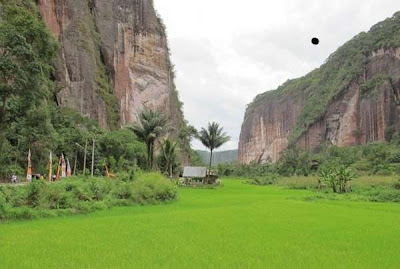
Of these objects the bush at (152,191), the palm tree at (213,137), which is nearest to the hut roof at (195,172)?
the palm tree at (213,137)

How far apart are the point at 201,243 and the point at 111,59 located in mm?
46152

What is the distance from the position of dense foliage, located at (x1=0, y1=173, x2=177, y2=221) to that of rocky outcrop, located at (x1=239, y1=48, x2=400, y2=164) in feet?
202

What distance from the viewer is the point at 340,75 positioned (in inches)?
3629

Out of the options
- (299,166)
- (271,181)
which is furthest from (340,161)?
(271,181)

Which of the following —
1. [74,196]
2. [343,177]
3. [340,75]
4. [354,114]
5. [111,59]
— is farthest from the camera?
[340,75]

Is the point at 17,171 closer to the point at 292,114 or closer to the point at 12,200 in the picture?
the point at 12,200

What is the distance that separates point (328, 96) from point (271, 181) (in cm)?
4883

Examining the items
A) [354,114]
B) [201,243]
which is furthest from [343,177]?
[354,114]

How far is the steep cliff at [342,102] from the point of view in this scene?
249 ft

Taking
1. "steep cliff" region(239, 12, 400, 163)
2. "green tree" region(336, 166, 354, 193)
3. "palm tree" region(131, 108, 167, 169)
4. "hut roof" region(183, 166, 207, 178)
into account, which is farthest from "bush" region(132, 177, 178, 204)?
"steep cliff" region(239, 12, 400, 163)

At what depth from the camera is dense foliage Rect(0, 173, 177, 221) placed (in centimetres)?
1331

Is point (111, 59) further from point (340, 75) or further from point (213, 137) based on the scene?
point (340, 75)

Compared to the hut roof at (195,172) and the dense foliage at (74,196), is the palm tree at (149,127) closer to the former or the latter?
the hut roof at (195,172)

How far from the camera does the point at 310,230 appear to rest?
10.9 metres
